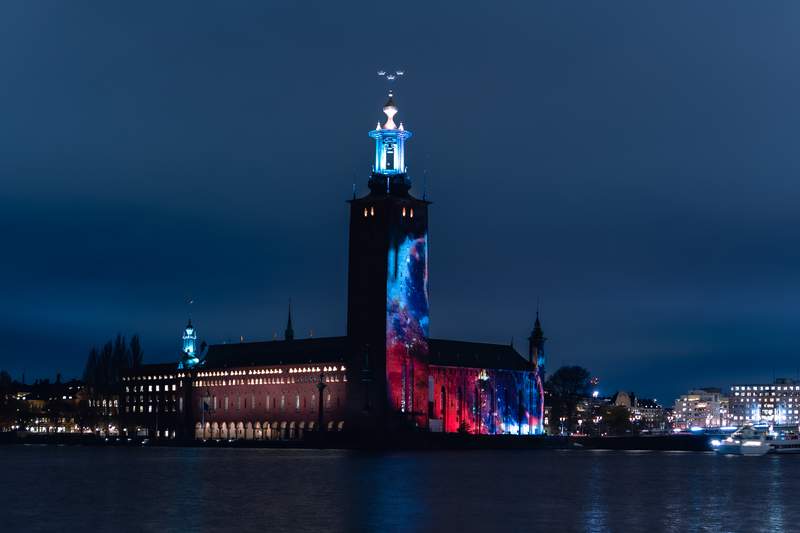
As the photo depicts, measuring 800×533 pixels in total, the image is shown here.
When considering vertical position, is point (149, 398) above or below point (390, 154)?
below

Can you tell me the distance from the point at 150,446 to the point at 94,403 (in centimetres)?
1635

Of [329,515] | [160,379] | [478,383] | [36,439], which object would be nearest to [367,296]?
[478,383]

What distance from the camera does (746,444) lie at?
477 feet

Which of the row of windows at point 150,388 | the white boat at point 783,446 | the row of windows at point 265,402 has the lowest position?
the white boat at point 783,446

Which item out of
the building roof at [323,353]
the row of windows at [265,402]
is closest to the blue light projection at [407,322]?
the building roof at [323,353]

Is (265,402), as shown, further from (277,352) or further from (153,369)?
(153,369)

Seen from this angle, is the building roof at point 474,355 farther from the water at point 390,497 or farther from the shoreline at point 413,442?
the water at point 390,497

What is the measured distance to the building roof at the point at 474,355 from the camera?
15938cm

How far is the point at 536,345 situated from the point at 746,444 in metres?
33.6

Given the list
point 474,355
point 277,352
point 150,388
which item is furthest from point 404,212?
point 150,388

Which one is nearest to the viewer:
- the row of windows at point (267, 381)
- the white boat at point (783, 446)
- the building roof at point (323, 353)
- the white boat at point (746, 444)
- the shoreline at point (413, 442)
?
the shoreline at point (413, 442)

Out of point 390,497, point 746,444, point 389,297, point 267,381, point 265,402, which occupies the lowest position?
point 390,497

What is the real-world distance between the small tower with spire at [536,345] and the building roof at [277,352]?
24.1m

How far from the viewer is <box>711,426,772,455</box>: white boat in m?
145
